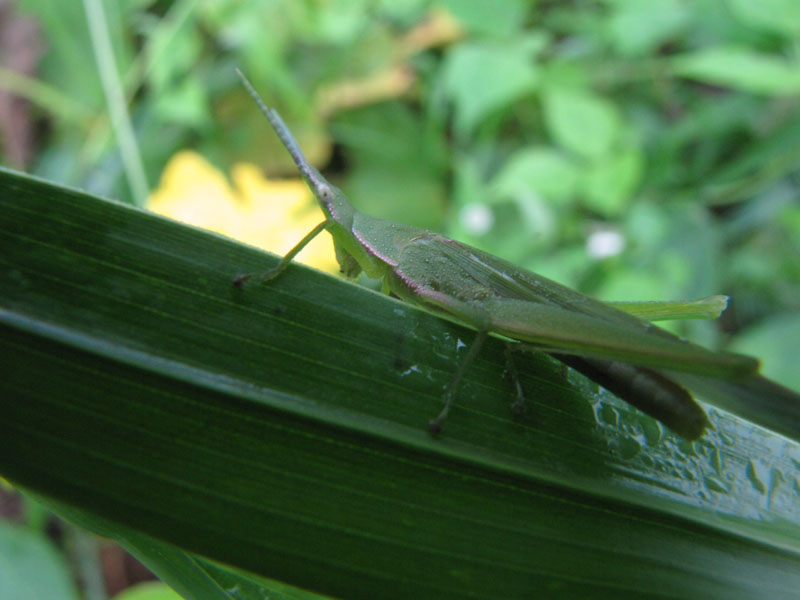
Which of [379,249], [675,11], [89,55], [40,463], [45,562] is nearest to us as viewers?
[40,463]

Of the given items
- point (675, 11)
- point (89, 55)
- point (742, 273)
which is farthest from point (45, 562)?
point (675, 11)

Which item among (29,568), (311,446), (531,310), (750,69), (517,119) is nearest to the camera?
(311,446)

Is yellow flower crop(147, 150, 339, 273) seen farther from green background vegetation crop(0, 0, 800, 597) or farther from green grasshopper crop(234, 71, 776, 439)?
green grasshopper crop(234, 71, 776, 439)

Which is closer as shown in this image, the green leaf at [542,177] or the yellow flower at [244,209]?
the yellow flower at [244,209]

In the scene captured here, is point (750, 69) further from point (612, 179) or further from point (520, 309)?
point (520, 309)

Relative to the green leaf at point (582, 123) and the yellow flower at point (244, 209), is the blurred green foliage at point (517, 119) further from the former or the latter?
the yellow flower at point (244, 209)

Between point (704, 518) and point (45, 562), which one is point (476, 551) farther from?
point (45, 562)

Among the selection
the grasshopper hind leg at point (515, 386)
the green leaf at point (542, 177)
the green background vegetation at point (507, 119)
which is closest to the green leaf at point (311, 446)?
the grasshopper hind leg at point (515, 386)

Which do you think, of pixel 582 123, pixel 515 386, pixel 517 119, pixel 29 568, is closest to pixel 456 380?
pixel 515 386
